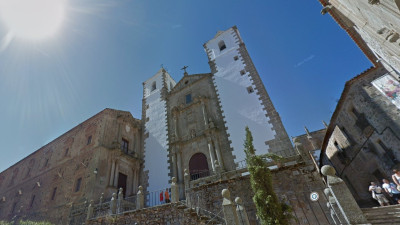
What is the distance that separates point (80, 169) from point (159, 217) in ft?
34.3

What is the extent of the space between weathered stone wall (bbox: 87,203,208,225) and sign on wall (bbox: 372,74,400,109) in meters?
12.2

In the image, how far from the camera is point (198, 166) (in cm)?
1521

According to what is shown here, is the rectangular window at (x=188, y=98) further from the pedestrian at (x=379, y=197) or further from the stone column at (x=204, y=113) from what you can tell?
the pedestrian at (x=379, y=197)

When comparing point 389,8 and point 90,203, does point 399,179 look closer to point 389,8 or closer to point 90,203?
point 389,8

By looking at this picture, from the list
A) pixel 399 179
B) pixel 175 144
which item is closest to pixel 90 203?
pixel 175 144

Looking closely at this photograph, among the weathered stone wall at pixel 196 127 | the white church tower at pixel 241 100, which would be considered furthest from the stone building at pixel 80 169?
the white church tower at pixel 241 100

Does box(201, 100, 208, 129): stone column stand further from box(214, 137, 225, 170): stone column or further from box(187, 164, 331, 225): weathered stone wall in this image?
box(187, 164, 331, 225): weathered stone wall

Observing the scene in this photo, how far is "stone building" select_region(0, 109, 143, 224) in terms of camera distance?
15391 mm

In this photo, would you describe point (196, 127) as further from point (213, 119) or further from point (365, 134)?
point (365, 134)

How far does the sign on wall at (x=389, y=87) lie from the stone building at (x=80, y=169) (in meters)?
19.0

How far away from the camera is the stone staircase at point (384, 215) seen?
18.1 feet

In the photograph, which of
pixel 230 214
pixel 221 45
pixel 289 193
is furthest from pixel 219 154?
pixel 221 45

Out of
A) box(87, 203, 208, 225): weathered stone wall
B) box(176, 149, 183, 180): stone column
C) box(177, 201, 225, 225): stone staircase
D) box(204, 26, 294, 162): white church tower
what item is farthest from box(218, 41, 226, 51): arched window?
box(87, 203, 208, 225): weathered stone wall

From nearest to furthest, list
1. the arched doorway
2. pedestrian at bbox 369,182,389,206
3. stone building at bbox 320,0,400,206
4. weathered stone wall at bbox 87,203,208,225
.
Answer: pedestrian at bbox 369,182,389,206 < weathered stone wall at bbox 87,203,208,225 < stone building at bbox 320,0,400,206 < the arched doorway
